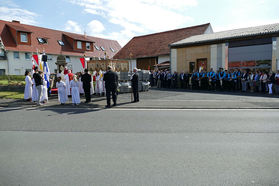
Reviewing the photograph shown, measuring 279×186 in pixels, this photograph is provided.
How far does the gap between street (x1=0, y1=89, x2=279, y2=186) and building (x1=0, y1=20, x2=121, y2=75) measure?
2158 cm

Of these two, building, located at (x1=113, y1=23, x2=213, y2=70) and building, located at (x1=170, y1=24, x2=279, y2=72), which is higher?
building, located at (x1=113, y1=23, x2=213, y2=70)

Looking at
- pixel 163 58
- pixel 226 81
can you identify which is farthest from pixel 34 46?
pixel 226 81

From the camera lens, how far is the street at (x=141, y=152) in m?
3.54

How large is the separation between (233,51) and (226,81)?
405 centimetres

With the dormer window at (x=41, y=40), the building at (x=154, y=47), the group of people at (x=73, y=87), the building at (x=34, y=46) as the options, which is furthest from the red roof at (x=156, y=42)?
the group of people at (x=73, y=87)

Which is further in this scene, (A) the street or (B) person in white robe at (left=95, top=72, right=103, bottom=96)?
(B) person in white robe at (left=95, top=72, right=103, bottom=96)

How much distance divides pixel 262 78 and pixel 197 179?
15.6m

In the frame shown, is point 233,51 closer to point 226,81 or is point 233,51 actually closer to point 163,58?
point 226,81

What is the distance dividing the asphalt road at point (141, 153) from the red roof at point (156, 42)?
26.5 meters

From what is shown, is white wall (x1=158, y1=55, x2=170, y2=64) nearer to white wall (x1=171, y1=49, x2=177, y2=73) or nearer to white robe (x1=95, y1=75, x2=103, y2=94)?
white wall (x1=171, y1=49, x2=177, y2=73)

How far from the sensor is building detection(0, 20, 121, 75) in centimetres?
3371

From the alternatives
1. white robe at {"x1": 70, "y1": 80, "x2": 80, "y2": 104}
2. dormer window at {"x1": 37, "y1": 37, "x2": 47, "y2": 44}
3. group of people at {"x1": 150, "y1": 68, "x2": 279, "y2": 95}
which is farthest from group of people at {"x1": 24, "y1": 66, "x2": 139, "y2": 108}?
dormer window at {"x1": 37, "y1": 37, "x2": 47, "y2": 44}

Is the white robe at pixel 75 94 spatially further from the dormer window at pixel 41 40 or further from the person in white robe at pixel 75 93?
the dormer window at pixel 41 40

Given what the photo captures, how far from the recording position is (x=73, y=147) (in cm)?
504
